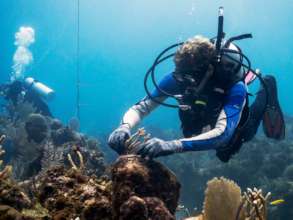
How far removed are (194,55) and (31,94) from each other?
45.8 ft

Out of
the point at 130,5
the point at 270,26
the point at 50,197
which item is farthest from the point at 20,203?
the point at 270,26

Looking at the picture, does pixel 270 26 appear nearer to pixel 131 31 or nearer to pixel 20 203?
pixel 131 31

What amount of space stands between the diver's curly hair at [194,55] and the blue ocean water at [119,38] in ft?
233

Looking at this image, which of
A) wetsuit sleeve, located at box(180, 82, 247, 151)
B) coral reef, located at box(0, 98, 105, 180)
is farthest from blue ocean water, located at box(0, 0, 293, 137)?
wetsuit sleeve, located at box(180, 82, 247, 151)

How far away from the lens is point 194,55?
16.8 ft

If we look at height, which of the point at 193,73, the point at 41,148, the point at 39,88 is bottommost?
the point at 193,73

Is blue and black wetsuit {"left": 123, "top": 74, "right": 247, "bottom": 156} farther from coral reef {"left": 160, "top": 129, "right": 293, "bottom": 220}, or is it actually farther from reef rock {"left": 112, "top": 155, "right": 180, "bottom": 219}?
coral reef {"left": 160, "top": 129, "right": 293, "bottom": 220}

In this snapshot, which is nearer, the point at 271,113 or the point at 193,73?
the point at 193,73

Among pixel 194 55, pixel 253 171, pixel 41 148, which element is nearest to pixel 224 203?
pixel 194 55

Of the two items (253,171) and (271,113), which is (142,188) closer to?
(271,113)

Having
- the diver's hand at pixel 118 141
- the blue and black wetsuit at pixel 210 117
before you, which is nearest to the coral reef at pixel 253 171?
the blue and black wetsuit at pixel 210 117

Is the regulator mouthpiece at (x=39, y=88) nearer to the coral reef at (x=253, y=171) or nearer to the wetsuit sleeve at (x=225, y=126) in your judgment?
the coral reef at (x=253, y=171)

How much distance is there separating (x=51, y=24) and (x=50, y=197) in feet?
468

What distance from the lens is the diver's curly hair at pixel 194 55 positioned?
5141mm
